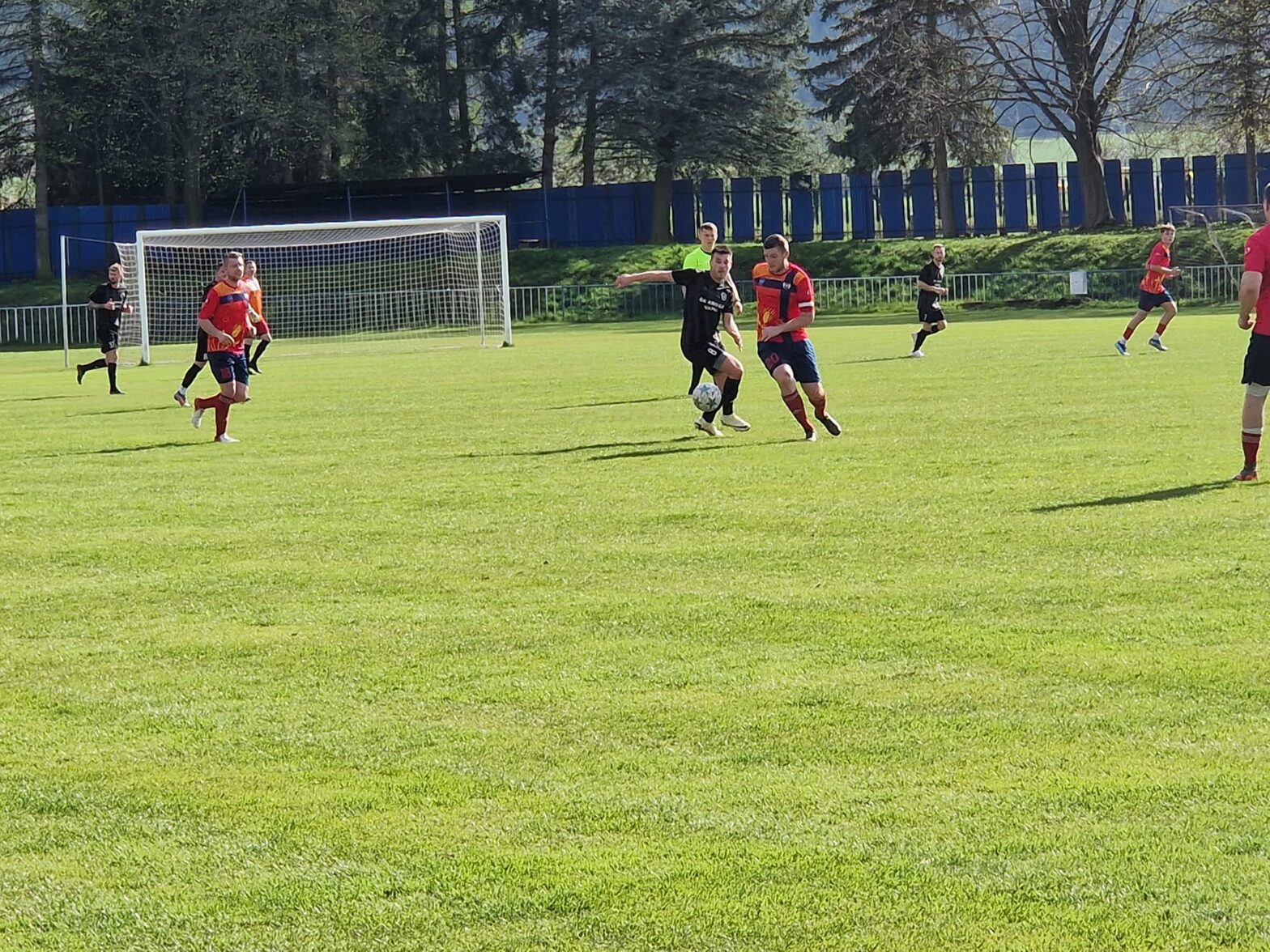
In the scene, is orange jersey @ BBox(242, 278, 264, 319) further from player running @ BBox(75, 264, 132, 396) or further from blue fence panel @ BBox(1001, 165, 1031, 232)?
blue fence panel @ BBox(1001, 165, 1031, 232)

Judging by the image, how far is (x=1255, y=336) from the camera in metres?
12.2

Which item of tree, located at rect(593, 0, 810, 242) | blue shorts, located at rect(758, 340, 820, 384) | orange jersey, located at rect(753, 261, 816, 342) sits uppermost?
tree, located at rect(593, 0, 810, 242)

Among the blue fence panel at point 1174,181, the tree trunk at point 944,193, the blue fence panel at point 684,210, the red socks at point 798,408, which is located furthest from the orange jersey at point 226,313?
the blue fence panel at point 1174,181

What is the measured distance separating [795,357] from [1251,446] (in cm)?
462

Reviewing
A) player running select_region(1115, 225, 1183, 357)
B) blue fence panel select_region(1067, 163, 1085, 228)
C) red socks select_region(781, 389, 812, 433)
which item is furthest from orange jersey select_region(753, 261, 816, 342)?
blue fence panel select_region(1067, 163, 1085, 228)

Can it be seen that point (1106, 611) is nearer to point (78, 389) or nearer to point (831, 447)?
point (831, 447)

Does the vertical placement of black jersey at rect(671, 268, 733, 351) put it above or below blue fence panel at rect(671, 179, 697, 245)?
below

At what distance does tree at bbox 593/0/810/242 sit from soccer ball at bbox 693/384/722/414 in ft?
143

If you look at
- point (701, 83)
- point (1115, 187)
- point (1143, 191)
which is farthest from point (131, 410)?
point (1143, 191)

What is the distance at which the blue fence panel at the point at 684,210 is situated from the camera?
217 feet

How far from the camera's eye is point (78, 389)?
27703 millimetres

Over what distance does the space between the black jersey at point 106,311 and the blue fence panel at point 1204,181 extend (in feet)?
150

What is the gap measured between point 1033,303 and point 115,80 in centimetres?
2993

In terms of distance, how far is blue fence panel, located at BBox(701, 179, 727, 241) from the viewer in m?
65.9
